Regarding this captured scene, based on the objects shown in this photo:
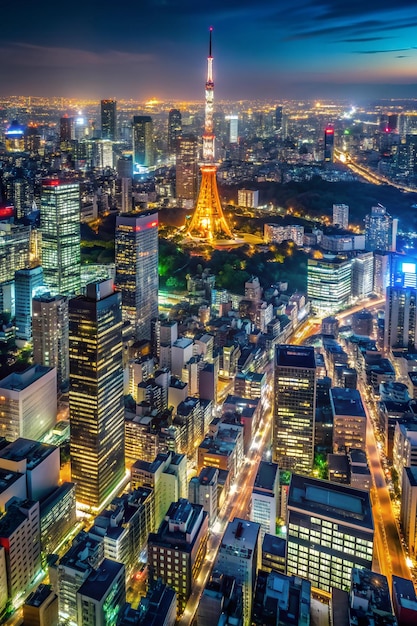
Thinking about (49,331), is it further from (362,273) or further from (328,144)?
(328,144)

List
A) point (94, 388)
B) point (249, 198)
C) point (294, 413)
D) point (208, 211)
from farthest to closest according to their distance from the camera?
1. point (249, 198)
2. point (208, 211)
3. point (294, 413)
4. point (94, 388)

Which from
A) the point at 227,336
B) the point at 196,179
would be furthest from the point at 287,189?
the point at 227,336

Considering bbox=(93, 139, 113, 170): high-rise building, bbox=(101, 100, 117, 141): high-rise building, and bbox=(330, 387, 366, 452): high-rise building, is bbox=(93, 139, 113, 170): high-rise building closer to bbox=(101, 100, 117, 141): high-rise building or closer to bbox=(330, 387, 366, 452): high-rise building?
bbox=(101, 100, 117, 141): high-rise building

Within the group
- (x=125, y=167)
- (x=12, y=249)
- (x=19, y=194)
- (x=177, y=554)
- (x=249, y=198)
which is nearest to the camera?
(x=177, y=554)

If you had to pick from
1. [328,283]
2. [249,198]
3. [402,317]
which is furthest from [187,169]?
[402,317]

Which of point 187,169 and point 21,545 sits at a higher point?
point 187,169

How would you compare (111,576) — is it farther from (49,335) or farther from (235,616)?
(49,335)
